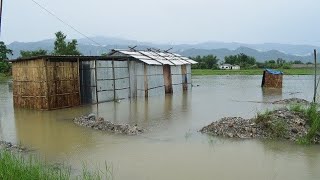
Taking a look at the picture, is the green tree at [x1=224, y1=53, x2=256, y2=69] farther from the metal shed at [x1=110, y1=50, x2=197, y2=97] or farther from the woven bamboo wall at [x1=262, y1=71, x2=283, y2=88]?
the metal shed at [x1=110, y1=50, x2=197, y2=97]

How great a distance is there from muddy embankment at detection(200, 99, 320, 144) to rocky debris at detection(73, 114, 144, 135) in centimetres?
220

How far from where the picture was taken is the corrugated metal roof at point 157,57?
22.0 m

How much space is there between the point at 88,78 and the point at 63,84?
6.90 feet

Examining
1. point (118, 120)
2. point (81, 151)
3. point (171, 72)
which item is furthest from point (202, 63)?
point (81, 151)

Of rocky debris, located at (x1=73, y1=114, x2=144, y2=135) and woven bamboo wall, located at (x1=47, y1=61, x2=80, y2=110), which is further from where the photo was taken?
woven bamboo wall, located at (x1=47, y1=61, x2=80, y2=110)

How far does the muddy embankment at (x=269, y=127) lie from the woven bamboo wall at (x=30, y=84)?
27.5 ft

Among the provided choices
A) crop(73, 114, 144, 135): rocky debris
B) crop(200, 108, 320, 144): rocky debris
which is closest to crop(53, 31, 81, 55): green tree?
crop(73, 114, 144, 135): rocky debris

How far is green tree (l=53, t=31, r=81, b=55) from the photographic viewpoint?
1602 inches

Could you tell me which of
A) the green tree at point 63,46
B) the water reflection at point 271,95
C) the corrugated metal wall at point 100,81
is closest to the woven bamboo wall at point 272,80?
the water reflection at point 271,95

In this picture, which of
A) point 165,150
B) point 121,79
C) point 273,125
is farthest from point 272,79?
point 165,150

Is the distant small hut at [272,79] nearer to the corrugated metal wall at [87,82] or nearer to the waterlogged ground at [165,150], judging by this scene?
the waterlogged ground at [165,150]

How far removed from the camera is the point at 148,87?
72.7 feet

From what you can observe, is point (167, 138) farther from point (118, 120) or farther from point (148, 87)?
point (148, 87)

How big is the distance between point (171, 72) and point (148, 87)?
3.70 metres
